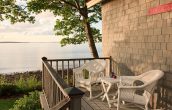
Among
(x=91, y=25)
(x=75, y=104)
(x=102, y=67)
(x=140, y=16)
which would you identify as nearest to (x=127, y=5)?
(x=140, y=16)

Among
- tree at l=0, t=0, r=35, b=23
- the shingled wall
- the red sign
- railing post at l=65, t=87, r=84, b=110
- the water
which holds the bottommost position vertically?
the water

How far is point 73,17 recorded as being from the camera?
14523mm

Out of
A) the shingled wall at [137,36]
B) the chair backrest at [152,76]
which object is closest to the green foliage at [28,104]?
the shingled wall at [137,36]

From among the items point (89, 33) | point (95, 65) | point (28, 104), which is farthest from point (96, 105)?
point (89, 33)

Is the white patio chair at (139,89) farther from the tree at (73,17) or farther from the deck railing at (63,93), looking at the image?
the tree at (73,17)

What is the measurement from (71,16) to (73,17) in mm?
123

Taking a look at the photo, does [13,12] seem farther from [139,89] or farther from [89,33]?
[139,89]

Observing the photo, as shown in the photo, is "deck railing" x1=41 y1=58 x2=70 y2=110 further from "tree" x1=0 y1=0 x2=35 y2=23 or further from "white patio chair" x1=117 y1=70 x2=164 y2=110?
"tree" x1=0 y1=0 x2=35 y2=23

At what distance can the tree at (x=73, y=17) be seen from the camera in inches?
543

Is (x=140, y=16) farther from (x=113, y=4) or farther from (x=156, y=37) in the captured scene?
(x=113, y=4)

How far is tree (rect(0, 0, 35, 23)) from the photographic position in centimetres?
1421

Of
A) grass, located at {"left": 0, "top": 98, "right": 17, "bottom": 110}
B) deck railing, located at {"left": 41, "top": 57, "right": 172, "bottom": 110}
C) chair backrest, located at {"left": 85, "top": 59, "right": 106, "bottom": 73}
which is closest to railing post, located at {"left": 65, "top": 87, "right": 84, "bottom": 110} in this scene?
deck railing, located at {"left": 41, "top": 57, "right": 172, "bottom": 110}

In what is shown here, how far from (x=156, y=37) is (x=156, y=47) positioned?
0.64 ft

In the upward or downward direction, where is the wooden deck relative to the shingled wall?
downward
